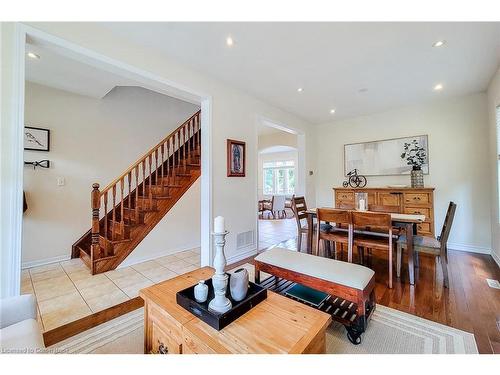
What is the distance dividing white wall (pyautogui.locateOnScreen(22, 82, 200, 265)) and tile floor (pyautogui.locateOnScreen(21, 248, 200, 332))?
414 millimetres

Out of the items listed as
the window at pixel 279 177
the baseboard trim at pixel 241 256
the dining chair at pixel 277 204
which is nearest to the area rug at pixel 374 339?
the baseboard trim at pixel 241 256

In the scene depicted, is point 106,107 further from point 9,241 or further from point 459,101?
point 459,101

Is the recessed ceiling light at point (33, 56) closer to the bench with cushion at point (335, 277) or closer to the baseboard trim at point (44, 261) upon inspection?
the baseboard trim at point (44, 261)

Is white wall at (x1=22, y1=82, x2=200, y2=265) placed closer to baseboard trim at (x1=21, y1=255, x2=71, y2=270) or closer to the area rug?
baseboard trim at (x1=21, y1=255, x2=71, y2=270)

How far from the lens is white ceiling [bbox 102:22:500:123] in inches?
83.3

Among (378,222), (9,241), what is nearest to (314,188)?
(378,222)

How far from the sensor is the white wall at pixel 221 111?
2.03 meters

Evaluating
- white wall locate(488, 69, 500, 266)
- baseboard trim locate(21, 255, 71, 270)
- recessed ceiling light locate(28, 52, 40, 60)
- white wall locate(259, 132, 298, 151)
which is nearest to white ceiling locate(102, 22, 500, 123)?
white wall locate(488, 69, 500, 266)

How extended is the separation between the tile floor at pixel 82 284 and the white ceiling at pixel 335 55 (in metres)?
2.65

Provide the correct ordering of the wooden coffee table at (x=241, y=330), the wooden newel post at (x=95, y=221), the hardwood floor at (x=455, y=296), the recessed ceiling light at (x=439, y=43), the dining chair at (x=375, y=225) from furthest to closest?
the wooden newel post at (x=95, y=221), the dining chair at (x=375, y=225), the recessed ceiling light at (x=439, y=43), the hardwood floor at (x=455, y=296), the wooden coffee table at (x=241, y=330)

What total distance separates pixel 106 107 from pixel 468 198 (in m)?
6.52

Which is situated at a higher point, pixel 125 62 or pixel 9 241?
pixel 125 62

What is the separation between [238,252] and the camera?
11.2 ft
